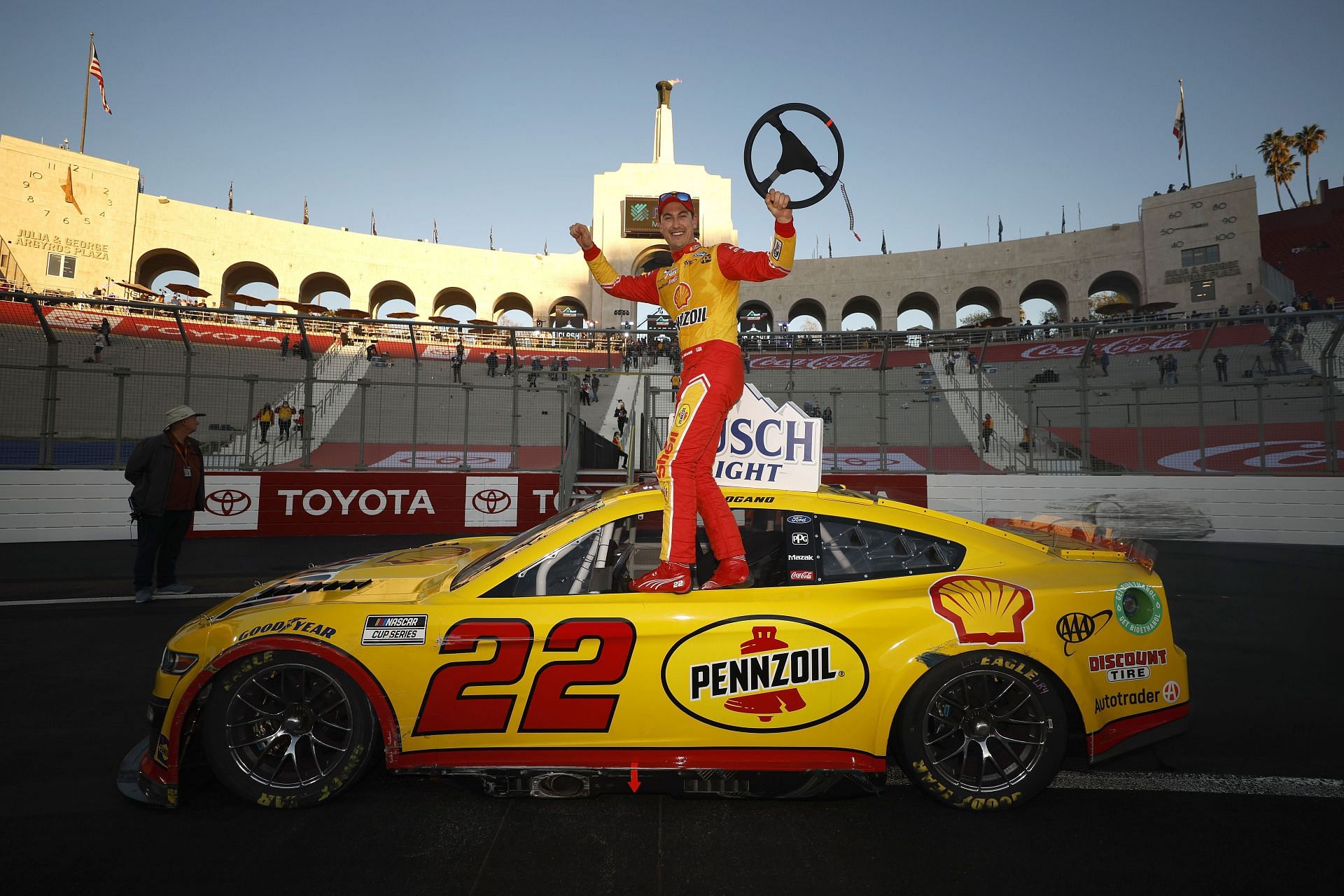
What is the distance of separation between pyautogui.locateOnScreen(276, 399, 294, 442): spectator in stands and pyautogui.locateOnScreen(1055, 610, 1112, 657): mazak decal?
10710mm

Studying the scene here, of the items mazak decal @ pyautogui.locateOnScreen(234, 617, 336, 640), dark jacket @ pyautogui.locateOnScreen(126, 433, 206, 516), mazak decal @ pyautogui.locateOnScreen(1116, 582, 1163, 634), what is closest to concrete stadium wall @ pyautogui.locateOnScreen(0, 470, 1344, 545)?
dark jacket @ pyautogui.locateOnScreen(126, 433, 206, 516)

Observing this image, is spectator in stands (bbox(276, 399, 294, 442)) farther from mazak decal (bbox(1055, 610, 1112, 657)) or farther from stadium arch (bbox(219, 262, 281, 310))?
stadium arch (bbox(219, 262, 281, 310))

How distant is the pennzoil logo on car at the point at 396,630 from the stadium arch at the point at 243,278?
41.7m

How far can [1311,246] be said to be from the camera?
110 feet

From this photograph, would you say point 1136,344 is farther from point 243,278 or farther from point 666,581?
point 243,278

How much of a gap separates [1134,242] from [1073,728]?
4320 cm

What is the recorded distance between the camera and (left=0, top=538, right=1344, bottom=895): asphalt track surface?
2035 mm

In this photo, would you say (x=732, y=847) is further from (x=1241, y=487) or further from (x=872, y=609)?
(x=1241, y=487)

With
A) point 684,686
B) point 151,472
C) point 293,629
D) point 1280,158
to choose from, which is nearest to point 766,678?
point 684,686

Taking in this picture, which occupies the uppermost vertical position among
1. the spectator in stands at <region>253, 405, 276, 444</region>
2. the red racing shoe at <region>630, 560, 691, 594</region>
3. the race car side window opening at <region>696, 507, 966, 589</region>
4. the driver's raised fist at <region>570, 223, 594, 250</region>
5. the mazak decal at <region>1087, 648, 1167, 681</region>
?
the driver's raised fist at <region>570, 223, 594, 250</region>

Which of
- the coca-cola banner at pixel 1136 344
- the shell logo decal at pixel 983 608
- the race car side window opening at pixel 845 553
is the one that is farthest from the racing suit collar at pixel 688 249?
the coca-cola banner at pixel 1136 344

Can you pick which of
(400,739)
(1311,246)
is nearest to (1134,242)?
(1311,246)

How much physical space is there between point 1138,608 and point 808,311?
42.5 meters

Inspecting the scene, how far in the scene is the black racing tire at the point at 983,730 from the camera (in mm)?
2373
